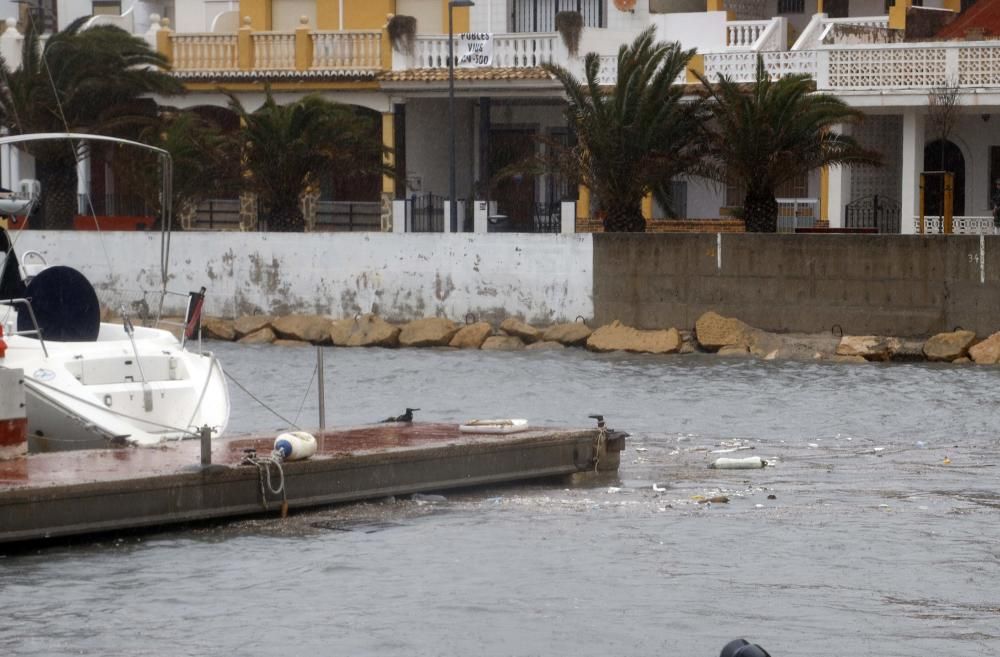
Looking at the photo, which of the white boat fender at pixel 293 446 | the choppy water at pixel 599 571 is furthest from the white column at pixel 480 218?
the white boat fender at pixel 293 446

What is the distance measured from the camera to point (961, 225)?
35781 millimetres

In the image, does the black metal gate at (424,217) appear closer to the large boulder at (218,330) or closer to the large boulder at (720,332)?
the large boulder at (218,330)

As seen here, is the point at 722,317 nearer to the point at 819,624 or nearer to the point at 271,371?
the point at 271,371

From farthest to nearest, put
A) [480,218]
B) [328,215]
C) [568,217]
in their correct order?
[328,215], [480,218], [568,217]

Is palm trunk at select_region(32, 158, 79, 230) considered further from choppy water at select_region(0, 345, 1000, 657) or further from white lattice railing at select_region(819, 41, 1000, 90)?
choppy water at select_region(0, 345, 1000, 657)

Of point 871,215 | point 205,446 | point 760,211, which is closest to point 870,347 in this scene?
point 760,211

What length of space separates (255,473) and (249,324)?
21.1m

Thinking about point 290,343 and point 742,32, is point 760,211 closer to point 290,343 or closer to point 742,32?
point 742,32

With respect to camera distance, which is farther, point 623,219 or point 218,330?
point 218,330

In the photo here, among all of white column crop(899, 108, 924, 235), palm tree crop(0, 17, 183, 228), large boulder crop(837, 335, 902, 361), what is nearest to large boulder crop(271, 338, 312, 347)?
palm tree crop(0, 17, 183, 228)

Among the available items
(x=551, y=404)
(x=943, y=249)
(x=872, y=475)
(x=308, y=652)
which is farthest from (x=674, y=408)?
(x=308, y=652)

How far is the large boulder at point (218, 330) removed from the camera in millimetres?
36031

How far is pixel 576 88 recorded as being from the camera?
1389 inches

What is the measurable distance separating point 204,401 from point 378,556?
391 centimetres
